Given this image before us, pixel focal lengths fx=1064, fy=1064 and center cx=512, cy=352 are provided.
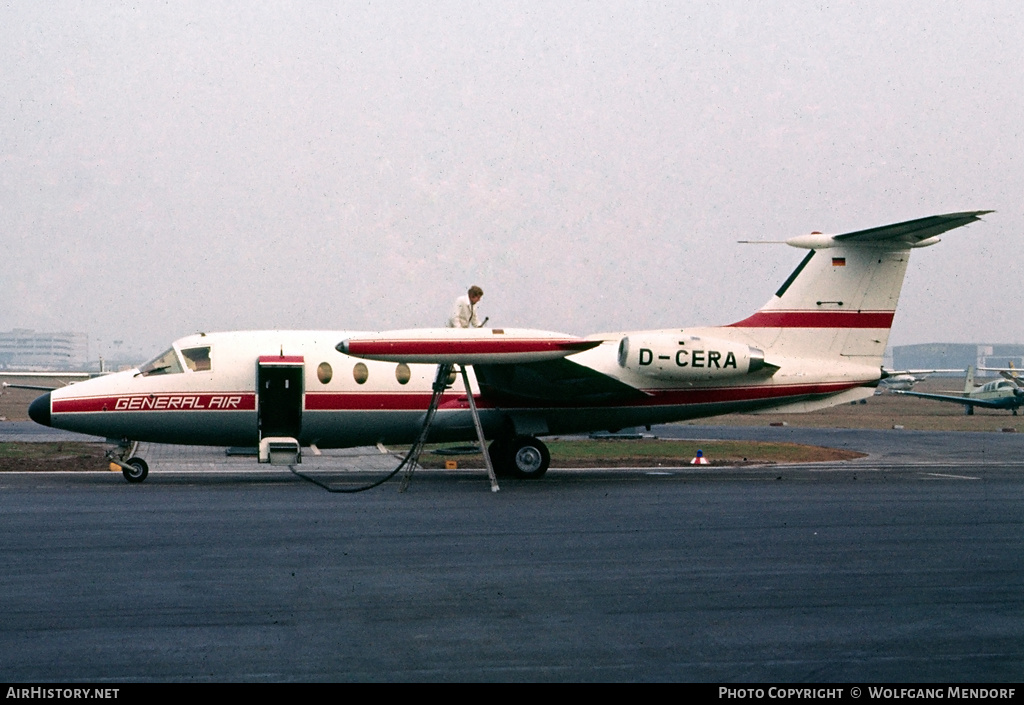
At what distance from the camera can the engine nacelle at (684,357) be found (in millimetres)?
20797

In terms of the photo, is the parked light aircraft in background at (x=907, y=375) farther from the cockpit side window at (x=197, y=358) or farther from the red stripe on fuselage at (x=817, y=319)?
the cockpit side window at (x=197, y=358)

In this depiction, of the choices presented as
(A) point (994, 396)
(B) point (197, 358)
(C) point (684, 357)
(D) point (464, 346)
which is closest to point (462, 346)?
(D) point (464, 346)

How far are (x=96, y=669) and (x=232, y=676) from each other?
84 cm

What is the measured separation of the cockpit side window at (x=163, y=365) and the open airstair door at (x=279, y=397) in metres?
1.64

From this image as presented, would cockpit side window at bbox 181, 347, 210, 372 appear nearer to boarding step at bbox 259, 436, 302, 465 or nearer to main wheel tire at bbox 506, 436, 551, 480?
boarding step at bbox 259, 436, 302, 465

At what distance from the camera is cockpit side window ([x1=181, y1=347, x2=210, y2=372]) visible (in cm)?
2034

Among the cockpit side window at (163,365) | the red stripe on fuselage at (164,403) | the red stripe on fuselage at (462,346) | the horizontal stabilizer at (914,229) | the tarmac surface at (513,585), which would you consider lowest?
the tarmac surface at (513,585)

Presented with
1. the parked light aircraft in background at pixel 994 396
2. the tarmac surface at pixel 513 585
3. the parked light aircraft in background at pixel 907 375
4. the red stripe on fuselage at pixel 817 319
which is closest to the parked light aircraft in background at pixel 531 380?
the red stripe on fuselage at pixel 817 319

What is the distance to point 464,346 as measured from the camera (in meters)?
18.3

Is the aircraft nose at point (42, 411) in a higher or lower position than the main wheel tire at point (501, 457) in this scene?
higher

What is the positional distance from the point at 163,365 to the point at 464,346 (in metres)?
6.29

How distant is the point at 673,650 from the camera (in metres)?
6.91
